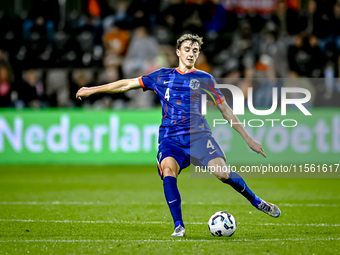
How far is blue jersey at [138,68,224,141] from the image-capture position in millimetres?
5816

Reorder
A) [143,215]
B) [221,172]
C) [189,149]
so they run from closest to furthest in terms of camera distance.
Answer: [221,172] < [189,149] < [143,215]

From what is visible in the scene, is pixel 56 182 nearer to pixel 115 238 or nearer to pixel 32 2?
pixel 115 238

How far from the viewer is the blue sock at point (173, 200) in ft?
17.7

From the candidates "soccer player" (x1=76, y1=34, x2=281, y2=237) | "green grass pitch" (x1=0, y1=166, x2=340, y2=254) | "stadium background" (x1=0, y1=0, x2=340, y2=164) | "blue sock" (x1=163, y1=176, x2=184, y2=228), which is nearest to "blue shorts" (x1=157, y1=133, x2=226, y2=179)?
"soccer player" (x1=76, y1=34, x2=281, y2=237)

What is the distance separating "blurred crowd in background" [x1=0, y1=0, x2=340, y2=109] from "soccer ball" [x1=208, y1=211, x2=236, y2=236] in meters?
7.37

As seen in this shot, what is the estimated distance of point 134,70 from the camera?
44.6ft

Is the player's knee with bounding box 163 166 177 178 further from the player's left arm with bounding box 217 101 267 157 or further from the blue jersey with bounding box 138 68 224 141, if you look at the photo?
the player's left arm with bounding box 217 101 267 157

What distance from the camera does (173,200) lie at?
5410 mm

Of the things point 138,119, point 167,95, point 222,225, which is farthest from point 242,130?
point 138,119

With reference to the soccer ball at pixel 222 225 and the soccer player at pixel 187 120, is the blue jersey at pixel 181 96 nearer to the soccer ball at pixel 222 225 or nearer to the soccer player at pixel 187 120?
the soccer player at pixel 187 120

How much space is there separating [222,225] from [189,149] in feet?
2.89

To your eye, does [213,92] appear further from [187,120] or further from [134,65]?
[134,65]

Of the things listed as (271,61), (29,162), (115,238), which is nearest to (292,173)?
(271,61)

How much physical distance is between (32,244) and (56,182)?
5.50m
